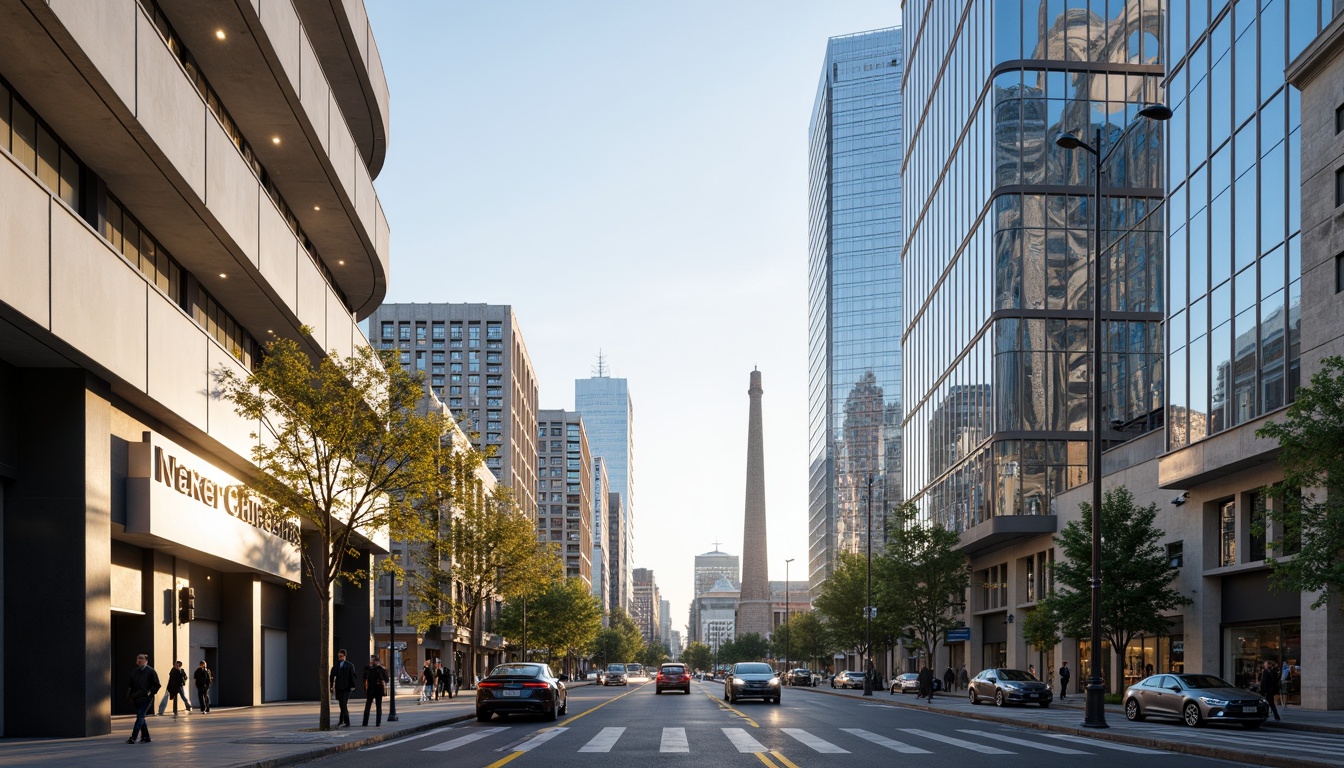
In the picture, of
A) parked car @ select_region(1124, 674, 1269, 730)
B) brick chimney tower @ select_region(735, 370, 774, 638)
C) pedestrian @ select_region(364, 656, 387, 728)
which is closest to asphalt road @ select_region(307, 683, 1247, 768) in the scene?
pedestrian @ select_region(364, 656, 387, 728)

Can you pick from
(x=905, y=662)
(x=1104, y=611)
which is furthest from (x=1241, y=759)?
(x=905, y=662)

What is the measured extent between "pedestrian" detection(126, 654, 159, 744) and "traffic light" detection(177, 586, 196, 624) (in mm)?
8678

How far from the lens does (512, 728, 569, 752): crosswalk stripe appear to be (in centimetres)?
2027

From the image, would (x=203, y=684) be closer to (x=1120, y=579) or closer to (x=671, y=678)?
(x=671, y=678)

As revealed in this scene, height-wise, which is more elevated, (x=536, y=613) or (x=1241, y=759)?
(x=1241, y=759)

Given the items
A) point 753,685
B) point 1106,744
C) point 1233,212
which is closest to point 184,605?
point 753,685

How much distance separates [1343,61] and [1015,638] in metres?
35.2

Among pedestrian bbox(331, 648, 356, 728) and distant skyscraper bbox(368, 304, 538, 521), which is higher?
distant skyscraper bbox(368, 304, 538, 521)

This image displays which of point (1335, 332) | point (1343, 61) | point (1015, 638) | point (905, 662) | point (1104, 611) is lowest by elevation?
point (905, 662)

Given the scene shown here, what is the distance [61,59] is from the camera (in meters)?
19.1

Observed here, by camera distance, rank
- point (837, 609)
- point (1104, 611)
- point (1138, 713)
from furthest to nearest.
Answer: point (837, 609) < point (1104, 611) < point (1138, 713)

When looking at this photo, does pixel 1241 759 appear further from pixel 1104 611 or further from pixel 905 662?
pixel 905 662

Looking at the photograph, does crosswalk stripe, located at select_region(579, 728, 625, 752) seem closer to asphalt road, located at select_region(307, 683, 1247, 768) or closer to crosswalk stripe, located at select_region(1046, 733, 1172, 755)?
asphalt road, located at select_region(307, 683, 1247, 768)

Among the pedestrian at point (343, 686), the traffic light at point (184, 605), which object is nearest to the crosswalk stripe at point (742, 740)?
the pedestrian at point (343, 686)
